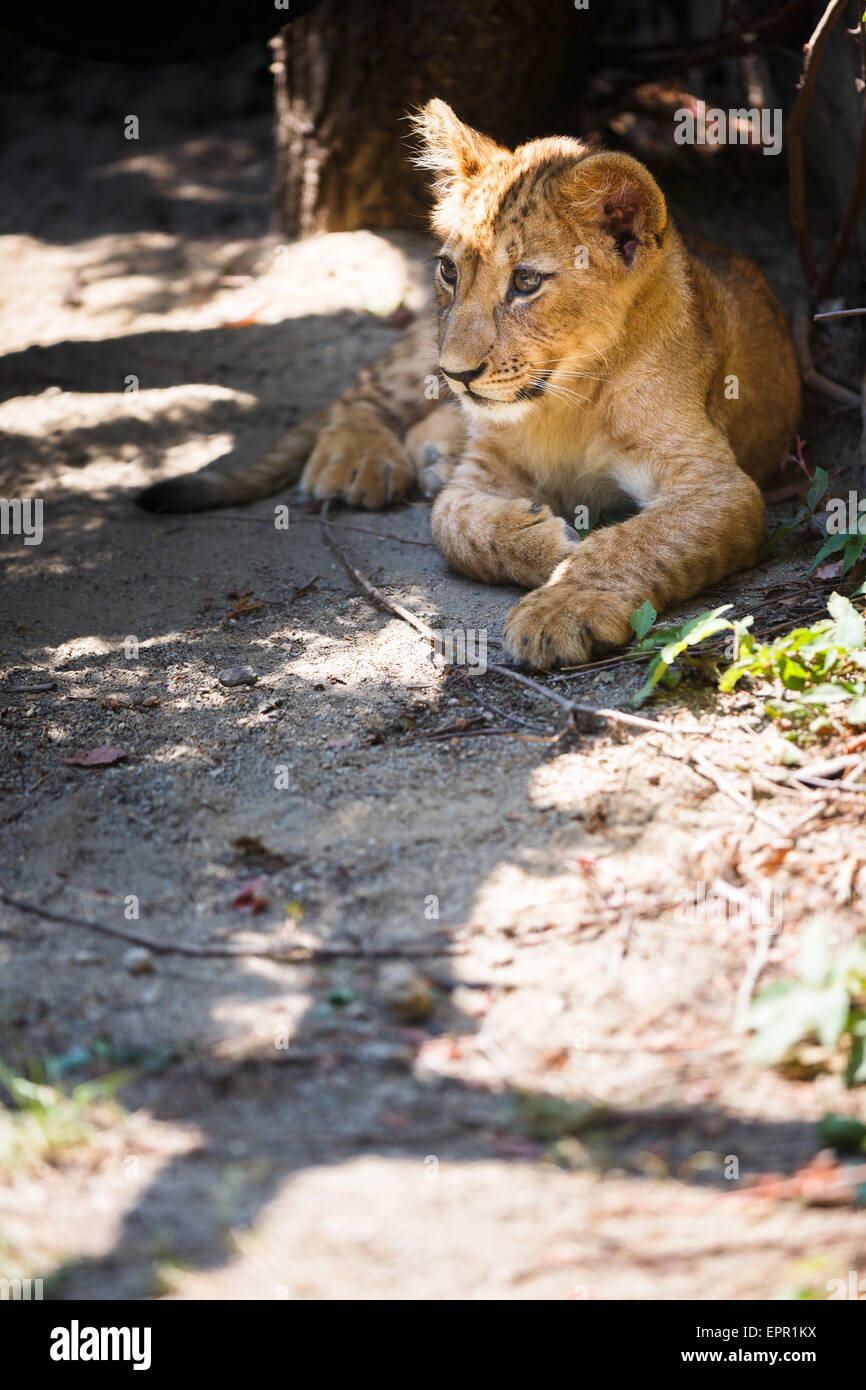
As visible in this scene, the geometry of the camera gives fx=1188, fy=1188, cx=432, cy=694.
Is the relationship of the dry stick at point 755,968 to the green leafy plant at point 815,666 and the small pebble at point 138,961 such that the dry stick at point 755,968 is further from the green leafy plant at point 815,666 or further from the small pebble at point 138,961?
the small pebble at point 138,961

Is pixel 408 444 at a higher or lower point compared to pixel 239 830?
higher

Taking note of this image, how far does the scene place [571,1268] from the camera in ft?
6.06

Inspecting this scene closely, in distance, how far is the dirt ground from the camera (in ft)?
6.28

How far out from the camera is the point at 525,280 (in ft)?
12.9

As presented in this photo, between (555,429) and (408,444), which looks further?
(408,444)

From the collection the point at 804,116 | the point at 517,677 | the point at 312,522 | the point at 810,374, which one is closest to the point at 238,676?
the point at 517,677

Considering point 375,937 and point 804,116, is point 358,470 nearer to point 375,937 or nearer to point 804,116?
point 804,116

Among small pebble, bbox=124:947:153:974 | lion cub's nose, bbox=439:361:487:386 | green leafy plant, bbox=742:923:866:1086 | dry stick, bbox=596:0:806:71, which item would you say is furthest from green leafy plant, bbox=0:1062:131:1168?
dry stick, bbox=596:0:806:71

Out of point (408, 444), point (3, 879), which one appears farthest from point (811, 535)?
point (3, 879)

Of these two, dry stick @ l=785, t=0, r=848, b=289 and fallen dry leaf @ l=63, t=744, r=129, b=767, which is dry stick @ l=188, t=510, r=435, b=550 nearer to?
fallen dry leaf @ l=63, t=744, r=129, b=767

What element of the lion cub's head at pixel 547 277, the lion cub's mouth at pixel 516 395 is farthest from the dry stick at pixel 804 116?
the lion cub's mouth at pixel 516 395

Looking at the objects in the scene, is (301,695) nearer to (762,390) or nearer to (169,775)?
(169,775)
